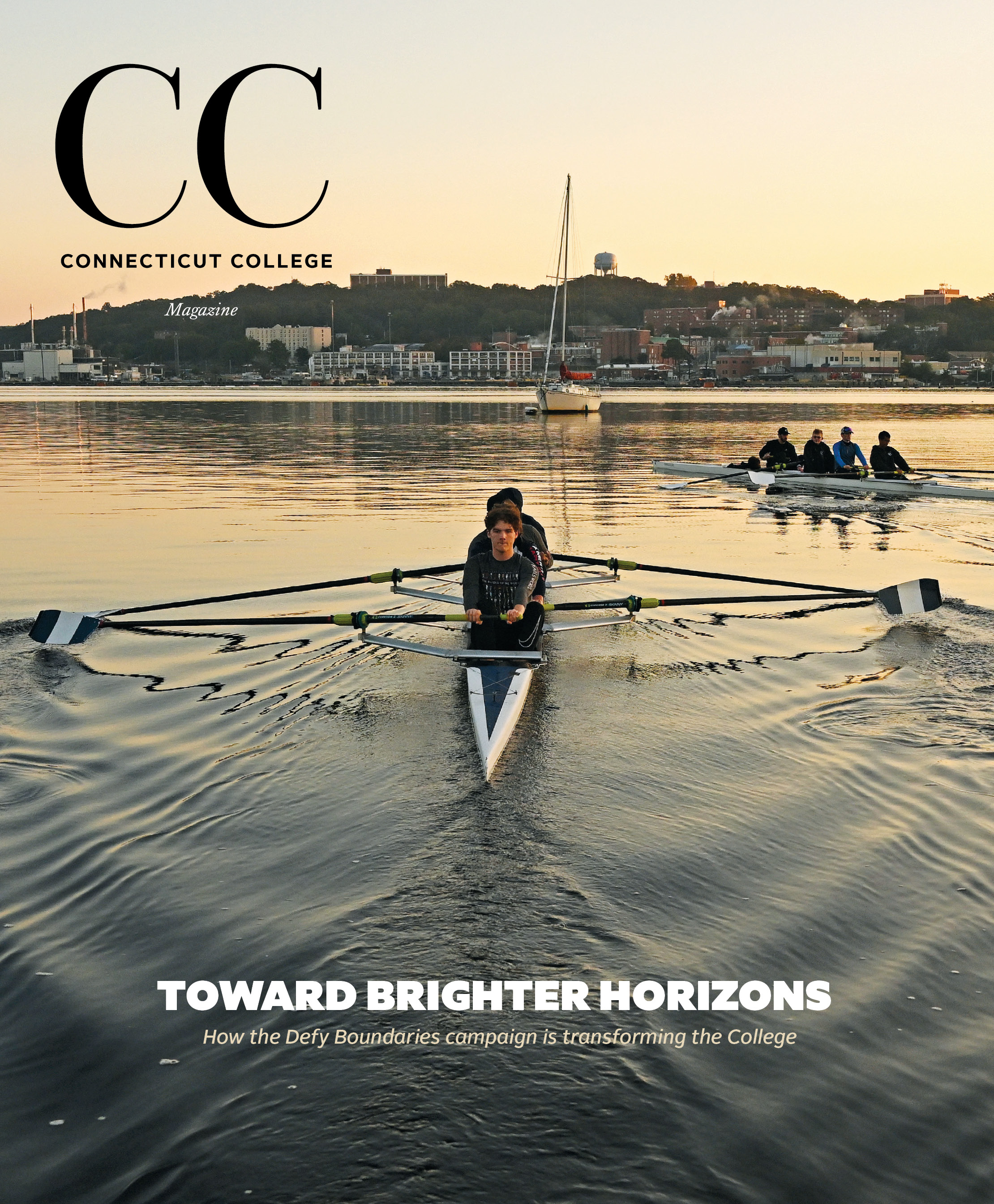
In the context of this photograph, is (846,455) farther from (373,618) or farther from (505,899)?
(505,899)

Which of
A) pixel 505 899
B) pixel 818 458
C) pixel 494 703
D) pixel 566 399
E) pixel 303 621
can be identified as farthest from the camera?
pixel 566 399

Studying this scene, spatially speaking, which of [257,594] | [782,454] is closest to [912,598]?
[257,594]

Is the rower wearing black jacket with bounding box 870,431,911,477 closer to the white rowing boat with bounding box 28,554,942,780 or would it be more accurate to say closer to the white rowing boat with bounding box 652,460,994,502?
the white rowing boat with bounding box 652,460,994,502

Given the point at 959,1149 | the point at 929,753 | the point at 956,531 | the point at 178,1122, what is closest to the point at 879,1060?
the point at 959,1149

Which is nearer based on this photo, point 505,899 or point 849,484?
point 505,899

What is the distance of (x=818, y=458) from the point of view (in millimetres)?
30844

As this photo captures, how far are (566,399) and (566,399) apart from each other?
7 centimetres

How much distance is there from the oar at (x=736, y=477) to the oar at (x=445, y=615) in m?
16.0

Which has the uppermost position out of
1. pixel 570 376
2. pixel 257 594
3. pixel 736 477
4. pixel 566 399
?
pixel 570 376

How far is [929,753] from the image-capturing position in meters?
9.42

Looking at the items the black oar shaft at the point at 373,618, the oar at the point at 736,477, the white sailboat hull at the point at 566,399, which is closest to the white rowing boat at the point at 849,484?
the oar at the point at 736,477

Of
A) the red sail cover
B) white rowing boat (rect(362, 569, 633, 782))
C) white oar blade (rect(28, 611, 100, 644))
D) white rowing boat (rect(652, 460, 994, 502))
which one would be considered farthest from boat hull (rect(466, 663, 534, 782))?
the red sail cover

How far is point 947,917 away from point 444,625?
28.9 feet

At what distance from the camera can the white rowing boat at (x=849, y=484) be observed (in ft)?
92.4
